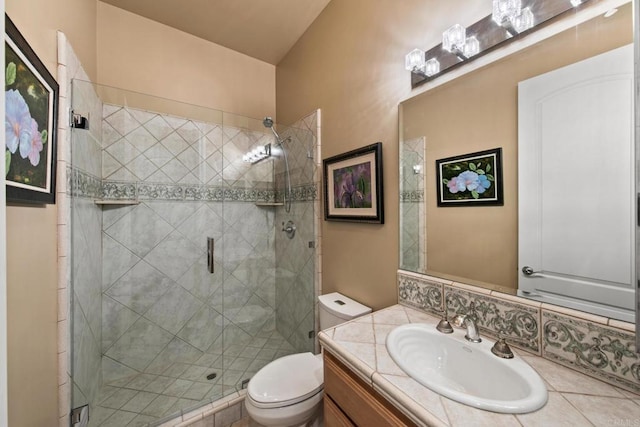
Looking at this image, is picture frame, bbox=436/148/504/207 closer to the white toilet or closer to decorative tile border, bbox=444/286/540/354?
decorative tile border, bbox=444/286/540/354

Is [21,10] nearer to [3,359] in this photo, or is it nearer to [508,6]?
[3,359]

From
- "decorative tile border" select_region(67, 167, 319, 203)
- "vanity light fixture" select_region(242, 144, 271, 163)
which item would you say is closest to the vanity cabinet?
"decorative tile border" select_region(67, 167, 319, 203)

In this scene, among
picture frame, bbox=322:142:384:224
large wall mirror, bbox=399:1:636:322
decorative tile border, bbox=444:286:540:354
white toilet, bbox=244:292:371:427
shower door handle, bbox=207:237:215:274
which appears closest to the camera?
large wall mirror, bbox=399:1:636:322

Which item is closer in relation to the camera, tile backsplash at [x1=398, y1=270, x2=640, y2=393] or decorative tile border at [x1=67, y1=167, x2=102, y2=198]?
tile backsplash at [x1=398, y1=270, x2=640, y2=393]

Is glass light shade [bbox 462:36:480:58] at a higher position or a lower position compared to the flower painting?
higher

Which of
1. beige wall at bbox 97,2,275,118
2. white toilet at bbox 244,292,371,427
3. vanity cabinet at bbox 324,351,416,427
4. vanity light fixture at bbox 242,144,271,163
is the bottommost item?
white toilet at bbox 244,292,371,427

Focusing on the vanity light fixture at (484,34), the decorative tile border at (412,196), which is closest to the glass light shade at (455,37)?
the vanity light fixture at (484,34)

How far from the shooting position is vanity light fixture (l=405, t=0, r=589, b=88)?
34.1 inches

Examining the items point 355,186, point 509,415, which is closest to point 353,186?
point 355,186

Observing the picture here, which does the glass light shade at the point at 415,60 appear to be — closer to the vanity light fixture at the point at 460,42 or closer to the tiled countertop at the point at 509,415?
the vanity light fixture at the point at 460,42

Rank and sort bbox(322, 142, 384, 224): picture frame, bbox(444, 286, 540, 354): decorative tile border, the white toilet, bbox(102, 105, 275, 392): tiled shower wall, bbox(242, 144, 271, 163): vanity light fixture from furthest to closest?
bbox(242, 144, 271, 163): vanity light fixture, bbox(102, 105, 275, 392): tiled shower wall, bbox(322, 142, 384, 224): picture frame, the white toilet, bbox(444, 286, 540, 354): decorative tile border

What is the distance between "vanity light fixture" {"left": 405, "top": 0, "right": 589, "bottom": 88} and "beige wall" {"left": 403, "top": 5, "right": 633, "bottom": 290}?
0.25ft

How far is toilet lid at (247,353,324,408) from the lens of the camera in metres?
1.17

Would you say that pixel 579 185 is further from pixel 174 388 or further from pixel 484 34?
pixel 174 388
